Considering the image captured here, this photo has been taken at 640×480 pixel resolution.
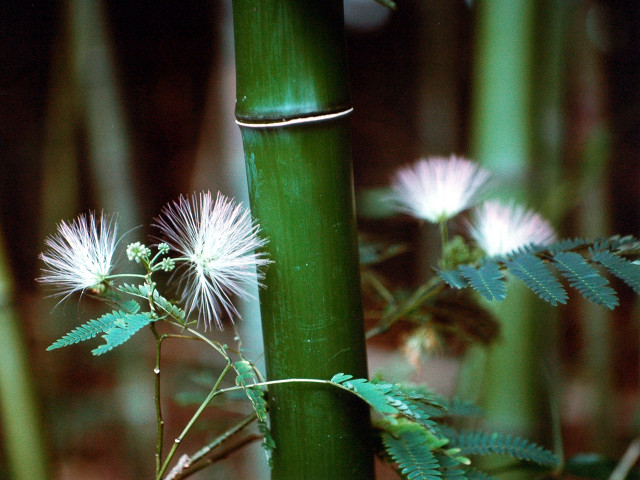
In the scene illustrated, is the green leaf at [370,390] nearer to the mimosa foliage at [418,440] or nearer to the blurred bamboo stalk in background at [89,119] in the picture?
the mimosa foliage at [418,440]

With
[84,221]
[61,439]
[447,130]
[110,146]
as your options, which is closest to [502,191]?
[84,221]

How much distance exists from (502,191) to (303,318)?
540 mm

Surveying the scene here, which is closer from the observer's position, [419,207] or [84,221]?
[84,221]

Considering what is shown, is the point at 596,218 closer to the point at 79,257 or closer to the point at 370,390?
the point at 370,390

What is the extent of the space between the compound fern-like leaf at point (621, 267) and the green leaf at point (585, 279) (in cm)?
1

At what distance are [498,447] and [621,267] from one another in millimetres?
248

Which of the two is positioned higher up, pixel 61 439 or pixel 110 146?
pixel 110 146

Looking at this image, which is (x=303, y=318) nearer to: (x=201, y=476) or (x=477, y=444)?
(x=477, y=444)

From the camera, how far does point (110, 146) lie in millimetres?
1236

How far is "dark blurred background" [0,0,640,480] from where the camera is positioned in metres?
0.94

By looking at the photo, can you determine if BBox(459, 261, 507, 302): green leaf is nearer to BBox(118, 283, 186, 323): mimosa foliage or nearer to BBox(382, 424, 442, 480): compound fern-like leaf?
BBox(382, 424, 442, 480): compound fern-like leaf

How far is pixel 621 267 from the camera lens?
1.85 feet

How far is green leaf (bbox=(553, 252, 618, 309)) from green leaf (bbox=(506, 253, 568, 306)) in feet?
Answer: 0.05

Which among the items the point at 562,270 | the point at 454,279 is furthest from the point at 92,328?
the point at 562,270
